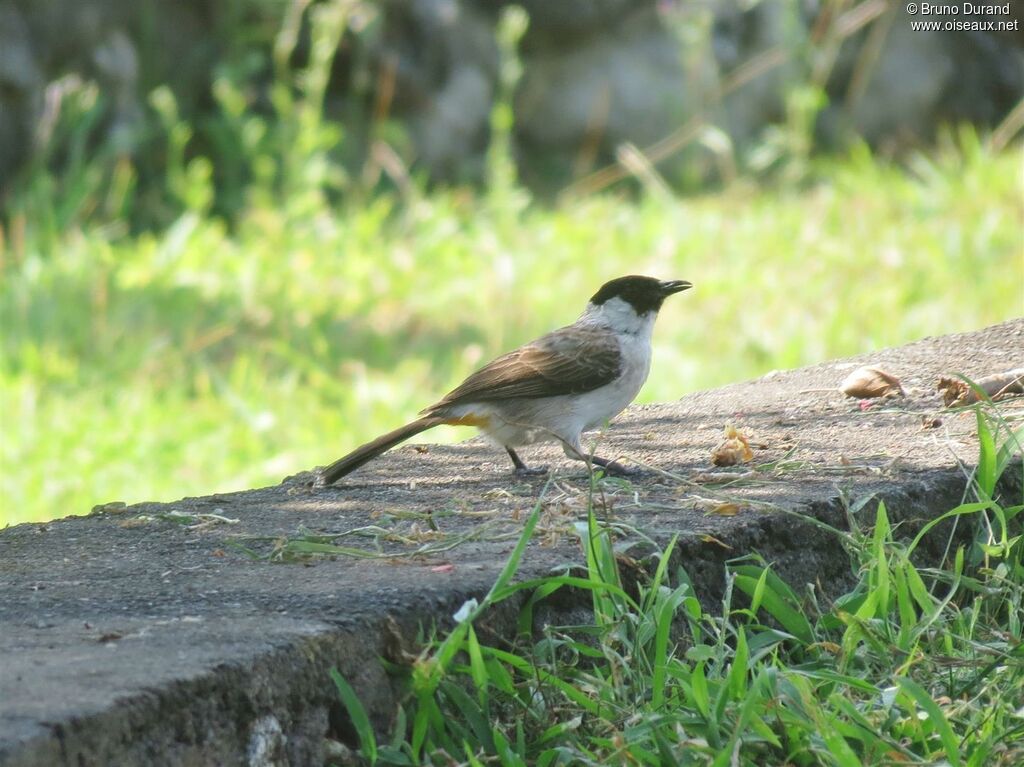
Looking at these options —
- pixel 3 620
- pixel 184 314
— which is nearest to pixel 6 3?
pixel 184 314

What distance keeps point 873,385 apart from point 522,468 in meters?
1.04

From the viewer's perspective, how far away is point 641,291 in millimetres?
4832

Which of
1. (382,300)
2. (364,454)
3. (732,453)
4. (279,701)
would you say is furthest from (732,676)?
(382,300)

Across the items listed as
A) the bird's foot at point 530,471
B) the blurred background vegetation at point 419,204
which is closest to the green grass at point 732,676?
the bird's foot at point 530,471

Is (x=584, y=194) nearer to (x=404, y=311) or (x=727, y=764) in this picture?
(x=404, y=311)

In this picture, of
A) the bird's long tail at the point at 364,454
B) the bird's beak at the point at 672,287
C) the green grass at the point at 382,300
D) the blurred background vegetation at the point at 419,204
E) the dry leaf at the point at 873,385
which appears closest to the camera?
the bird's long tail at the point at 364,454

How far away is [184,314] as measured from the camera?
782 centimetres

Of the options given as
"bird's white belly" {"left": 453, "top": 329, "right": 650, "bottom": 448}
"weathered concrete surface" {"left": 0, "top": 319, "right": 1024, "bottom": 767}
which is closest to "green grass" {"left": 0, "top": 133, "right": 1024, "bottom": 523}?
"bird's white belly" {"left": 453, "top": 329, "right": 650, "bottom": 448}

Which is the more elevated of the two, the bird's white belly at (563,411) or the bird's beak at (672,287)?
the bird's beak at (672,287)

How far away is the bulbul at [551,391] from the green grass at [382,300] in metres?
2.03

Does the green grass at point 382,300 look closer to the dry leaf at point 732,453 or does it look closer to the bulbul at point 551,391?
the bulbul at point 551,391

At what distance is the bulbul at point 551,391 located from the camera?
4234 mm

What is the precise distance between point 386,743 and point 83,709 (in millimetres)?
547

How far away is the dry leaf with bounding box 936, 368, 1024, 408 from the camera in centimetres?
402
